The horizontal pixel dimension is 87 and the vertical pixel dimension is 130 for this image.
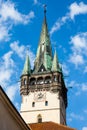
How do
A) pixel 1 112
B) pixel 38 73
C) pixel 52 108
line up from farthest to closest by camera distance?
pixel 38 73
pixel 52 108
pixel 1 112

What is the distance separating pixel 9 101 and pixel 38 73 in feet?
161

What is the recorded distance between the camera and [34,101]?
61688mm

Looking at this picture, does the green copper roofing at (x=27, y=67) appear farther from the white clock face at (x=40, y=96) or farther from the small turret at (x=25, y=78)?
the white clock face at (x=40, y=96)

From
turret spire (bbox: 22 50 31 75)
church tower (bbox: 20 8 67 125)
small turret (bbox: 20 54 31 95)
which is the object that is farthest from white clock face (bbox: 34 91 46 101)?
turret spire (bbox: 22 50 31 75)

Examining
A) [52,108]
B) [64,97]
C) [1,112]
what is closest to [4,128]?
[1,112]

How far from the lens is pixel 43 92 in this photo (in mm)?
61938

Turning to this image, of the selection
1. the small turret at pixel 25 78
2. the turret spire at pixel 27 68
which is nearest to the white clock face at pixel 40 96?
the small turret at pixel 25 78

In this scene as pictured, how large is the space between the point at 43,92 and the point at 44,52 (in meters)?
9.78

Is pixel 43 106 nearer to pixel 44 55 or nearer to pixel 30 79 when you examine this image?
pixel 30 79

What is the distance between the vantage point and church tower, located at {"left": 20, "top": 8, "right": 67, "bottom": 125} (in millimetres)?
60125

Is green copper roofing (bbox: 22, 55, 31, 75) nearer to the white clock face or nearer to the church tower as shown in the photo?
the church tower

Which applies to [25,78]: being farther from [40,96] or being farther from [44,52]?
[44,52]

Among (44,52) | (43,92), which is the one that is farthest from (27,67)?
(43,92)

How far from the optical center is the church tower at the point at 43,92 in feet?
197
